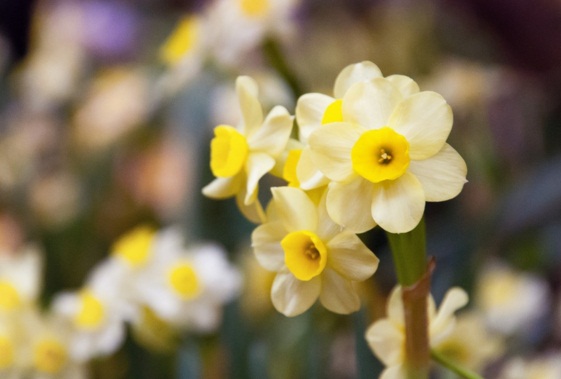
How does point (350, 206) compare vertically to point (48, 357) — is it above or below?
above

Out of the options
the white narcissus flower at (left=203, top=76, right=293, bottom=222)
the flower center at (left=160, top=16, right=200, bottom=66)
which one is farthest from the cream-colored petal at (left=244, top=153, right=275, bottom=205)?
the flower center at (left=160, top=16, right=200, bottom=66)

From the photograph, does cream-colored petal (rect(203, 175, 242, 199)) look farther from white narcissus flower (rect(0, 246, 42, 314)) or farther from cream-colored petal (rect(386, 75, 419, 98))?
white narcissus flower (rect(0, 246, 42, 314))

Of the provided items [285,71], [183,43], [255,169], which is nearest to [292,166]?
[255,169]

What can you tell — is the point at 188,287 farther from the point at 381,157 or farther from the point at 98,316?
the point at 381,157

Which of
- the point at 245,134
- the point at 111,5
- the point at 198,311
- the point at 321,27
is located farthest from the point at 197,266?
the point at 111,5

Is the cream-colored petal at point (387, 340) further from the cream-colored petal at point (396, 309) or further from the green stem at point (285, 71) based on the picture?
the green stem at point (285, 71)

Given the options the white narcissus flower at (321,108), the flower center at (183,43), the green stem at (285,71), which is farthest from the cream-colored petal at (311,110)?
the flower center at (183,43)

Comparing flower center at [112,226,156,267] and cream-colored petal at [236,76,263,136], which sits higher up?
cream-colored petal at [236,76,263,136]
